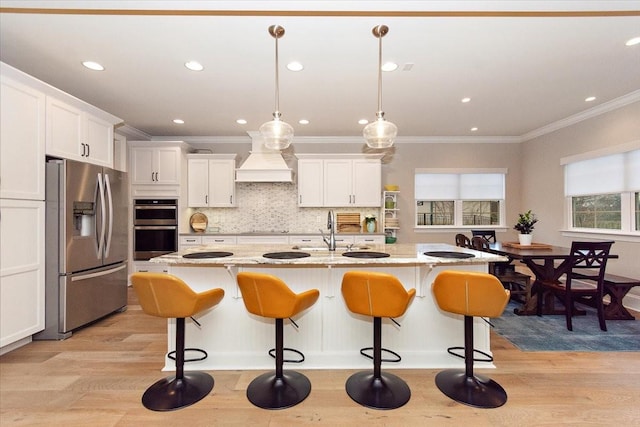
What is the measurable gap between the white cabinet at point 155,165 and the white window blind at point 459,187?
4.34 metres

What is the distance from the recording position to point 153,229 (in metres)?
4.84

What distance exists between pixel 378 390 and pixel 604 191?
4.43 meters

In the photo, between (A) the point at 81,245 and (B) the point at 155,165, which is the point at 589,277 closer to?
(A) the point at 81,245

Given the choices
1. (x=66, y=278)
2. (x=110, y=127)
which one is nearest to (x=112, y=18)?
(x=110, y=127)

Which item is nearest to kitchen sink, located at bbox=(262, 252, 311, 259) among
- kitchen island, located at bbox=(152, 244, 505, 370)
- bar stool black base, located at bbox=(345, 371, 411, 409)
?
kitchen island, located at bbox=(152, 244, 505, 370)

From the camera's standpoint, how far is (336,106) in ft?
12.8

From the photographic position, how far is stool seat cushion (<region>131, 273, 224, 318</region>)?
5.98ft

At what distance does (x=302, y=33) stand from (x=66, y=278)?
126 inches

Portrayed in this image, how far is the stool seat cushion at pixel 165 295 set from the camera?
1.82 m

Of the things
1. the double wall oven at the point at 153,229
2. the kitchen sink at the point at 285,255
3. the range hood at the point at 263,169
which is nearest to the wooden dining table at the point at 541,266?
the kitchen sink at the point at 285,255

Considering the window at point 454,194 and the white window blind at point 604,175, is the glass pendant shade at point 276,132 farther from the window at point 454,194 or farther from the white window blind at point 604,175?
the white window blind at point 604,175

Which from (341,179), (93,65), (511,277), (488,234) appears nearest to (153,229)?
(93,65)

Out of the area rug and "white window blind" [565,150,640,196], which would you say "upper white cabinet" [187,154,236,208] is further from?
"white window blind" [565,150,640,196]

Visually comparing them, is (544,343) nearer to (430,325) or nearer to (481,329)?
(481,329)
